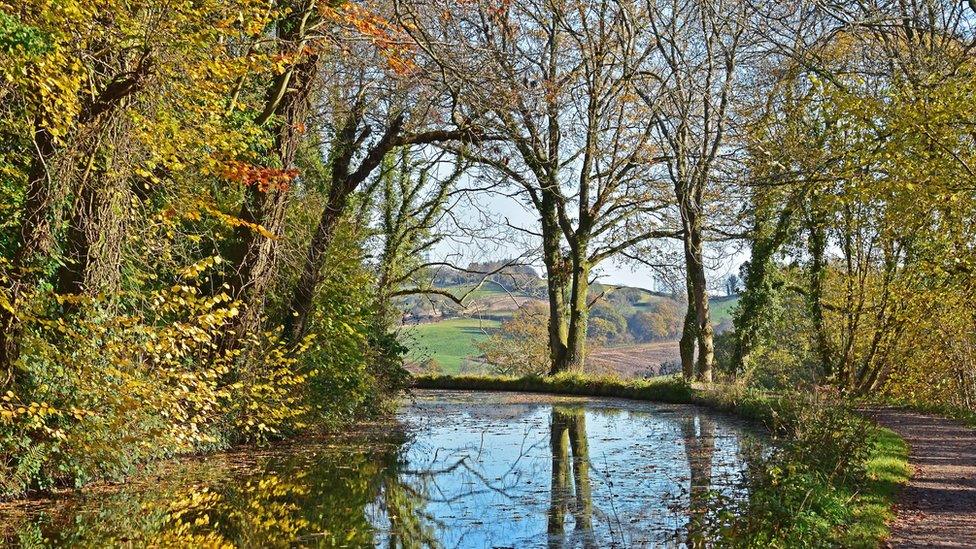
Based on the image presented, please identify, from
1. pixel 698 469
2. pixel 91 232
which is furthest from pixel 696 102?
pixel 91 232

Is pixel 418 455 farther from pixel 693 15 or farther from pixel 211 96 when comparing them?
pixel 693 15

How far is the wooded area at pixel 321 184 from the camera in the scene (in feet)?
27.3

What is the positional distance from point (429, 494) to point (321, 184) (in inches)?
392

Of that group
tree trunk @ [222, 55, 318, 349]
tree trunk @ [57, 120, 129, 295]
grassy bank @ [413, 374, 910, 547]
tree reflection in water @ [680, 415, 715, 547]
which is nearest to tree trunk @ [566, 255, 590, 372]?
tree reflection in water @ [680, 415, 715, 547]

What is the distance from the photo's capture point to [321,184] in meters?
17.9

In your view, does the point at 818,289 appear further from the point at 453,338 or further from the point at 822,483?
the point at 453,338

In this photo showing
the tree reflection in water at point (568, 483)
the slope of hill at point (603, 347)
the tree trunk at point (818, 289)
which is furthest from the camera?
the slope of hill at point (603, 347)

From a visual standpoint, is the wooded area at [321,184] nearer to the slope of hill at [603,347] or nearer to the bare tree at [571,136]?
the bare tree at [571,136]

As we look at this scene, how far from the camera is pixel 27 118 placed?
7.89 metres

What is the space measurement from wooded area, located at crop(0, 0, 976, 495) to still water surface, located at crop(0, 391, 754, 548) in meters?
0.65

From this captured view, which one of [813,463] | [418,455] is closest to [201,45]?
[418,455]

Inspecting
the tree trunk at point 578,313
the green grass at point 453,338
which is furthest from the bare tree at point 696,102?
the green grass at point 453,338

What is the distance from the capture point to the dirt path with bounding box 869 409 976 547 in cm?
658

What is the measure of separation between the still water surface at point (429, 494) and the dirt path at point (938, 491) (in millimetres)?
1474
